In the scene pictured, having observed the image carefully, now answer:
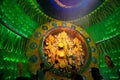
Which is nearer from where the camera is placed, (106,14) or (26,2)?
(26,2)

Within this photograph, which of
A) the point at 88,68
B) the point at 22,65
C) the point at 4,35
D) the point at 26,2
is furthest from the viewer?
the point at 88,68

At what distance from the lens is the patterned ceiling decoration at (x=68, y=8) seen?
22.9 feet

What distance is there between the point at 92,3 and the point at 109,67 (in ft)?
8.59

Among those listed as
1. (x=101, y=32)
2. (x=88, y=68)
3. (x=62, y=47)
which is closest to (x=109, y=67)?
(x=88, y=68)

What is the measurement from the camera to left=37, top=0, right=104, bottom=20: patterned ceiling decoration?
697cm

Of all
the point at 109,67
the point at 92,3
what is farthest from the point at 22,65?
the point at 92,3

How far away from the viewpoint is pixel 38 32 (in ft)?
21.7

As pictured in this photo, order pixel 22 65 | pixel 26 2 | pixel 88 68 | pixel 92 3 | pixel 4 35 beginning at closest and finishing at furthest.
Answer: pixel 4 35, pixel 22 65, pixel 26 2, pixel 88 68, pixel 92 3

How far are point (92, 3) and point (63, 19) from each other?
4.38 feet

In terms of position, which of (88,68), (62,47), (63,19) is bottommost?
(88,68)

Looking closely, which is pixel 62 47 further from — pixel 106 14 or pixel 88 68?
pixel 106 14

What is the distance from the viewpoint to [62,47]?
22.1ft

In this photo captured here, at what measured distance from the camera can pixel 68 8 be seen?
7.39 meters

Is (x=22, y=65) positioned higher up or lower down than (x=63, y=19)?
lower down
